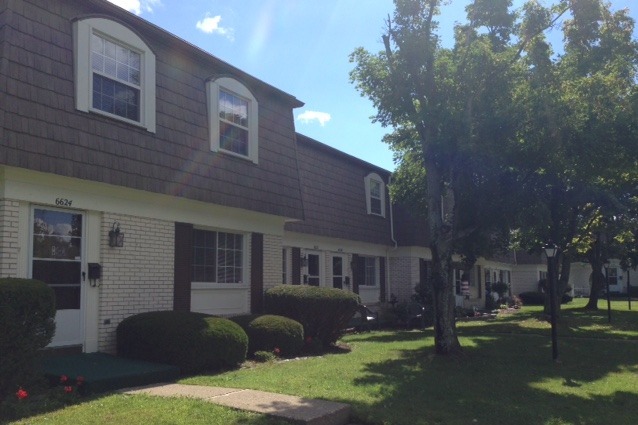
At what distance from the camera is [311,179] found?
671 inches

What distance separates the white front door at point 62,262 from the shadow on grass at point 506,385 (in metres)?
4.43

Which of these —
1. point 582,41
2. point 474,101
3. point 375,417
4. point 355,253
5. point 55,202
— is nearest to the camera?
point 375,417

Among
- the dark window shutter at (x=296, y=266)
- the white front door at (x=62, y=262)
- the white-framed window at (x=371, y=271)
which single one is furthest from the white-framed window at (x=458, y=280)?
the white front door at (x=62, y=262)

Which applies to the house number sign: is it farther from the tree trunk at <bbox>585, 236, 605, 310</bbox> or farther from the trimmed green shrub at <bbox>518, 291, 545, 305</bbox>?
the trimmed green shrub at <bbox>518, 291, 545, 305</bbox>

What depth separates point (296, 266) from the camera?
16750 mm

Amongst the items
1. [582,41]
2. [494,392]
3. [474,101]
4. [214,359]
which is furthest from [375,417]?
[582,41]

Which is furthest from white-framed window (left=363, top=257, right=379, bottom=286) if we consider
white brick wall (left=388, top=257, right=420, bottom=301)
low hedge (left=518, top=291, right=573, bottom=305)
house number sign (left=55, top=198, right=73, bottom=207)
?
low hedge (left=518, top=291, right=573, bottom=305)

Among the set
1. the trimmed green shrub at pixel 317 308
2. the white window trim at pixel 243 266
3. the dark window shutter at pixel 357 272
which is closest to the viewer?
the white window trim at pixel 243 266

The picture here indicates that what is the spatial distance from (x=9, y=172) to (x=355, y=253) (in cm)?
1287

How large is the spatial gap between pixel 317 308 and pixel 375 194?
922 centimetres

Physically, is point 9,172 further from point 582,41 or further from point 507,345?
point 582,41

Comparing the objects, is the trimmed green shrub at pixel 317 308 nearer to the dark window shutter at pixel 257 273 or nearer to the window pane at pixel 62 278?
the dark window shutter at pixel 257 273

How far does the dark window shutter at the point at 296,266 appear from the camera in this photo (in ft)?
54.7

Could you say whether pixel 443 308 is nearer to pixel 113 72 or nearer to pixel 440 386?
pixel 440 386
